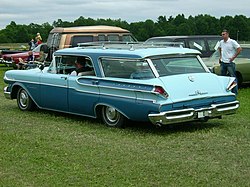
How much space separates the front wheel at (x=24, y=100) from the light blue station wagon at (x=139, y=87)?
2.88ft

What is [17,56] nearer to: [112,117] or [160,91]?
[112,117]

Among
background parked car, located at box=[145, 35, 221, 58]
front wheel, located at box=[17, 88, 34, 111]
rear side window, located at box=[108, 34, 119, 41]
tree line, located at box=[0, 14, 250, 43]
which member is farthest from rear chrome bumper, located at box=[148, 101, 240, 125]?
tree line, located at box=[0, 14, 250, 43]

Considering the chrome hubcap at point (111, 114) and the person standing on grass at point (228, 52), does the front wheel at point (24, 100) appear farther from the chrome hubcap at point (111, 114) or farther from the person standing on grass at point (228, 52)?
the person standing on grass at point (228, 52)

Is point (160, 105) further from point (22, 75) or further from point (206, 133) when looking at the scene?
point (22, 75)

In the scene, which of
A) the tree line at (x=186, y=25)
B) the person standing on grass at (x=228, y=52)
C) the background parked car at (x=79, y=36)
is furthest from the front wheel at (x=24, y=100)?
the tree line at (x=186, y=25)

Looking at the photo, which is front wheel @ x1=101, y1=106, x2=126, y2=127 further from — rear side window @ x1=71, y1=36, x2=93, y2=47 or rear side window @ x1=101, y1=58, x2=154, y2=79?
rear side window @ x1=71, y1=36, x2=93, y2=47

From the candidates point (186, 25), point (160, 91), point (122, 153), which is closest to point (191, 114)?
point (160, 91)

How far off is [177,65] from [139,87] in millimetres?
1000

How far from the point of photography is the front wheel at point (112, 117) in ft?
30.2

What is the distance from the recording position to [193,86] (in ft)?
29.3

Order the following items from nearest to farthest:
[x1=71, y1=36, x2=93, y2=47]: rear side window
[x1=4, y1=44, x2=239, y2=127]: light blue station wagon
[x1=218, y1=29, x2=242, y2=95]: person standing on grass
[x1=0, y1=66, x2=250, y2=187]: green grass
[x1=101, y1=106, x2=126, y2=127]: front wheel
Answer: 1. [x1=0, y1=66, x2=250, y2=187]: green grass
2. [x1=4, y1=44, x2=239, y2=127]: light blue station wagon
3. [x1=101, y1=106, x2=126, y2=127]: front wheel
4. [x1=218, y1=29, x2=242, y2=95]: person standing on grass
5. [x1=71, y1=36, x2=93, y2=47]: rear side window

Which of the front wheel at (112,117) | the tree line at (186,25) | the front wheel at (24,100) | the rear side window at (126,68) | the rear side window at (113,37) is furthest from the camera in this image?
the tree line at (186,25)

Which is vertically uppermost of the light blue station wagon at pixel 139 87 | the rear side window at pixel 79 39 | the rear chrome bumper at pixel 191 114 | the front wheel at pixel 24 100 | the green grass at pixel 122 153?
the rear side window at pixel 79 39

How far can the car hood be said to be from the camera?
866 centimetres
